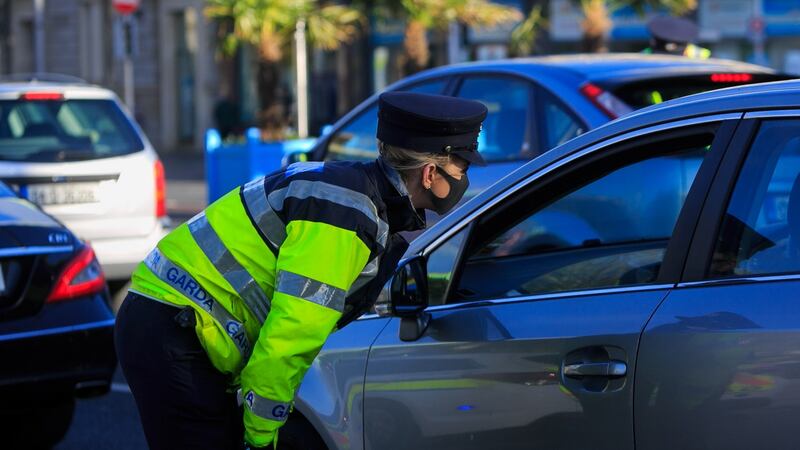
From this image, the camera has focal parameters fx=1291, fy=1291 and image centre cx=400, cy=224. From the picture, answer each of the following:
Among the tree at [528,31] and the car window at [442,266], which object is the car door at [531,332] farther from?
the tree at [528,31]

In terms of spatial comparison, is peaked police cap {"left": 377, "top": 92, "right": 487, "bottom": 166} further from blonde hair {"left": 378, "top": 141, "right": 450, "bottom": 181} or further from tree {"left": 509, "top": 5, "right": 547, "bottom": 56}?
tree {"left": 509, "top": 5, "right": 547, "bottom": 56}

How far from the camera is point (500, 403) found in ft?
10.7

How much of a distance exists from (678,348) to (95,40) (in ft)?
121

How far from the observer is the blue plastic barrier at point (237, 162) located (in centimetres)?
1353

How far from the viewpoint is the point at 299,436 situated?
3801 mm

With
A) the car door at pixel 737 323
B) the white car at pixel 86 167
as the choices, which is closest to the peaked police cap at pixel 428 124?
the car door at pixel 737 323

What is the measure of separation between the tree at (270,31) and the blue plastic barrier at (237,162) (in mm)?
7451

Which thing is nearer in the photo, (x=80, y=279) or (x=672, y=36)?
(x=80, y=279)

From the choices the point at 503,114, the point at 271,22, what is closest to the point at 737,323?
the point at 503,114

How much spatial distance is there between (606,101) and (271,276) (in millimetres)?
3477

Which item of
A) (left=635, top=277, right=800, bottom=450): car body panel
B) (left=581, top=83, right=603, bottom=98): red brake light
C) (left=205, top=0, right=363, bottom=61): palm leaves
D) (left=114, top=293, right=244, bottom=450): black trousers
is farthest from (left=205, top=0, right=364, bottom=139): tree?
(left=635, top=277, right=800, bottom=450): car body panel

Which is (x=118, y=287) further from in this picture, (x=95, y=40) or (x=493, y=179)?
(x=95, y=40)

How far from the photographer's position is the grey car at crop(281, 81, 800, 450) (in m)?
2.80

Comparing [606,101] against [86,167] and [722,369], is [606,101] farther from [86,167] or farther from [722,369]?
[86,167]
